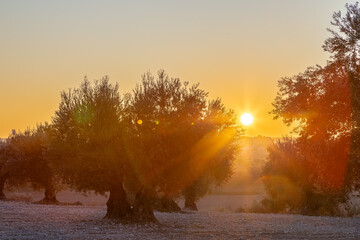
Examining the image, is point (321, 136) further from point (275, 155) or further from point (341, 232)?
point (275, 155)

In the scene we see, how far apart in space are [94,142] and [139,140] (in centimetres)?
274

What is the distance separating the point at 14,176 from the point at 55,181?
5005mm

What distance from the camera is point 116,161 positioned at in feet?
95.1

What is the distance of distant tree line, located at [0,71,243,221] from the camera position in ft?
94.1

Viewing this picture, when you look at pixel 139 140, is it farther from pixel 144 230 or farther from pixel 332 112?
pixel 332 112

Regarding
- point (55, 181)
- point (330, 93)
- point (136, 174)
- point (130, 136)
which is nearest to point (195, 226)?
point (136, 174)

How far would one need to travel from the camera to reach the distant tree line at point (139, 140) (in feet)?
94.1

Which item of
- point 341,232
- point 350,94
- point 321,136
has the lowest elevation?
point 341,232

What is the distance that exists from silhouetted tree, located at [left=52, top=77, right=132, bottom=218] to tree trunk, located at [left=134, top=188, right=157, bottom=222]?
0.75 m

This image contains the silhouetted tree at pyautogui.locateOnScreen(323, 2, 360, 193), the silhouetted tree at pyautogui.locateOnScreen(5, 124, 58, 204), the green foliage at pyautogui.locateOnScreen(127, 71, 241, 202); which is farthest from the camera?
the silhouetted tree at pyautogui.locateOnScreen(5, 124, 58, 204)

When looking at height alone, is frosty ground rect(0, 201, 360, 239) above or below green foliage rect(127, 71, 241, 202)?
below

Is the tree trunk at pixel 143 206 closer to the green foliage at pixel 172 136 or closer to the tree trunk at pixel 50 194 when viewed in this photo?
the green foliage at pixel 172 136

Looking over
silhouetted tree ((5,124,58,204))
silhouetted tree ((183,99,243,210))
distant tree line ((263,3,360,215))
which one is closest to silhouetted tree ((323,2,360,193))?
distant tree line ((263,3,360,215))

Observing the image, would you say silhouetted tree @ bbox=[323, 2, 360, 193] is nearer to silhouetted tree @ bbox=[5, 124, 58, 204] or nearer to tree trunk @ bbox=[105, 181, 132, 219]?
tree trunk @ bbox=[105, 181, 132, 219]
